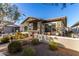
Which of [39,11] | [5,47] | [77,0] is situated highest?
[77,0]

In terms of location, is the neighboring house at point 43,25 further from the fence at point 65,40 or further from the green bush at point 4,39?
the green bush at point 4,39

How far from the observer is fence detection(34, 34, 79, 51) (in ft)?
9.61

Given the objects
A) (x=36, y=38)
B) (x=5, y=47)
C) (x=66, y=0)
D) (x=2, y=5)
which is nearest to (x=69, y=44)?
(x=36, y=38)

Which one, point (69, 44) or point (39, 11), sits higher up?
point (39, 11)

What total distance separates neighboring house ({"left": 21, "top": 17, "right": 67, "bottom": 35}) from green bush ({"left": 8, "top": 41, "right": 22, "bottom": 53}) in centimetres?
33

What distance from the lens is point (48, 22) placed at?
119 inches

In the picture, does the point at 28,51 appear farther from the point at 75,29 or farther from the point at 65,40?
the point at 75,29

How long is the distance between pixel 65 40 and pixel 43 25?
52 cm

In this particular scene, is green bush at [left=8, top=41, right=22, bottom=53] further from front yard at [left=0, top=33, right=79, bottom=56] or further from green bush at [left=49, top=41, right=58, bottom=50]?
green bush at [left=49, top=41, right=58, bottom=50]

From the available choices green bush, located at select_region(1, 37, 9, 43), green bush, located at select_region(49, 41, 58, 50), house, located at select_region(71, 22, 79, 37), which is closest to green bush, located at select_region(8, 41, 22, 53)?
green bush, located at select_region(1, 37, 9, 43)

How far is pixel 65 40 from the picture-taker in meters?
2.97

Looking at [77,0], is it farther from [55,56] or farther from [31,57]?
[31,57]

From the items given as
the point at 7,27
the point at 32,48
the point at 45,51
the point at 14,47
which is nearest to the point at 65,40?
the point at 45,51

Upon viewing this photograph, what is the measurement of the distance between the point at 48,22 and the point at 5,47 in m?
0.96
